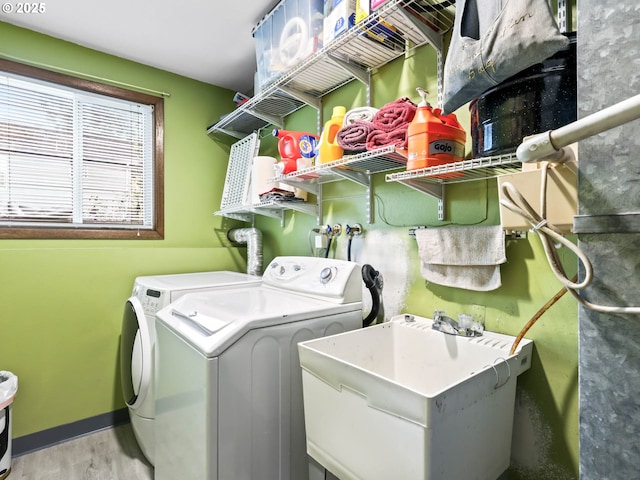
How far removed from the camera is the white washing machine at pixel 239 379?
45.5 inches

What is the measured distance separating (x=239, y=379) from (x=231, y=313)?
0.27 metres

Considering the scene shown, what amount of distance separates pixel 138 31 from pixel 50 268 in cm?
170

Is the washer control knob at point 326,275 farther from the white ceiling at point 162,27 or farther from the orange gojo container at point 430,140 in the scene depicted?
the white ceiling at point 162,27

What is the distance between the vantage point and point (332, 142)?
5.67 ft

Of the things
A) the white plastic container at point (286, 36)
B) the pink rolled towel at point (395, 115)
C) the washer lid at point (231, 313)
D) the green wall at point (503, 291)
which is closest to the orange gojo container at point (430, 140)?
the pink rolled towel at point (395, 115)

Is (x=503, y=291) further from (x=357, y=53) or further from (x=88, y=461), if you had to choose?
(x=88, y=461)

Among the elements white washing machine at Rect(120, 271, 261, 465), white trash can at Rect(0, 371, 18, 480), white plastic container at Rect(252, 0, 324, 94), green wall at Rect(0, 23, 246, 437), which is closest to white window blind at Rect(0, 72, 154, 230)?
green wall at Rect(0, 23, 246, 437)

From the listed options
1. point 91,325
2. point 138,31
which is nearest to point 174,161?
point 138,31

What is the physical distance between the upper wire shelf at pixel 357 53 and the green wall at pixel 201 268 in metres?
0.08

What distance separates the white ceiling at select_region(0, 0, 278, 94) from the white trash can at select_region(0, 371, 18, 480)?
2.28 m

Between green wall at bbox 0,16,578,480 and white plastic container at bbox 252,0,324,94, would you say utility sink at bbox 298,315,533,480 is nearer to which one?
green wall at bbox 0,16,578,480

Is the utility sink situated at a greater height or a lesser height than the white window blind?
lesser

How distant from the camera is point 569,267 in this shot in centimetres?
114

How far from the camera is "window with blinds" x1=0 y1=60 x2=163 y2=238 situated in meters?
2.20
